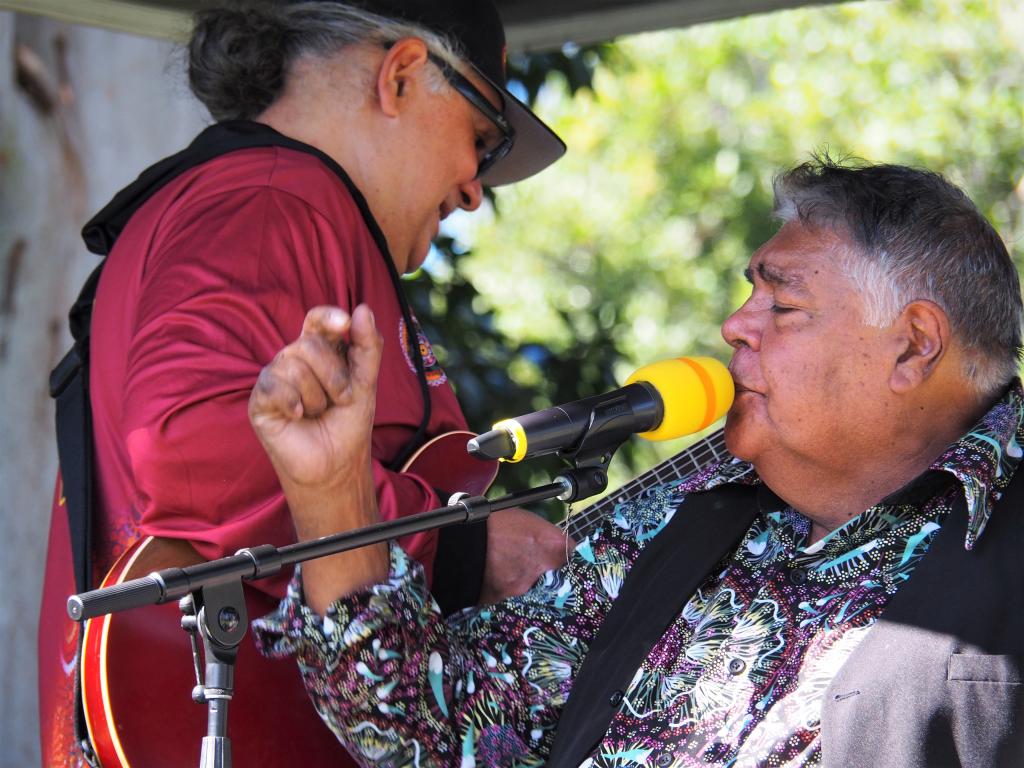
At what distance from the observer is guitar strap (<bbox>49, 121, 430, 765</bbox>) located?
2.34 meters

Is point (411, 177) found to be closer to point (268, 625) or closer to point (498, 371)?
point (268, 625)

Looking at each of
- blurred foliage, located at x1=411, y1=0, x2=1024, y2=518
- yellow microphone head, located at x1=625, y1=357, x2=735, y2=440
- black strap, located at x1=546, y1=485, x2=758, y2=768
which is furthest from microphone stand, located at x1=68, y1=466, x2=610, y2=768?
blurred foliage, located at x1=411, y1=0, x2=1024, y2=518

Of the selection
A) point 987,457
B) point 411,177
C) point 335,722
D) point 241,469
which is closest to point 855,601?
point 987,457

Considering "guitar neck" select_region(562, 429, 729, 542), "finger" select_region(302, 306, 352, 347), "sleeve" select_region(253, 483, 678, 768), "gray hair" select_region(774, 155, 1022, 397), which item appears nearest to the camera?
"finger" select_region(302, 306, 352, 347)

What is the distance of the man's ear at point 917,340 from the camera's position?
7.11ft

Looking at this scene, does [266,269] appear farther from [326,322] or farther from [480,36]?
[480,36]

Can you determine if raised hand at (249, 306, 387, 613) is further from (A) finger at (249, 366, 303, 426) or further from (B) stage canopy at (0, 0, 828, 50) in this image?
(B) stage canopy at (0, 0, 828, 50)

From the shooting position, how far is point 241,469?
2152 millimetres

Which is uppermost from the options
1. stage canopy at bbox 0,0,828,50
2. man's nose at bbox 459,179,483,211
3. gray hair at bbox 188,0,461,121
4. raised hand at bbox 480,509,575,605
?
stage canopy at bbox 0,0,828,50

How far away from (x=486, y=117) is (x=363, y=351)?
1203mm

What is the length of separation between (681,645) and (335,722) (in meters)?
0.58

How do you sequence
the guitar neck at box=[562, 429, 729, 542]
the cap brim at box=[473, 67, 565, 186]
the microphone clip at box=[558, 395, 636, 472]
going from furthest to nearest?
the cap brim at box=[473, 67, 565, 186] → the guitar neck at box=[562, 429, 729, 542] → the microphone clip at box=[558, 395, 636, 472]

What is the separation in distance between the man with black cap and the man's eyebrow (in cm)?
64

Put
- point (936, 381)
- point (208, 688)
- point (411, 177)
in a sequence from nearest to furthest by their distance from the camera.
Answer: point (208, 688) → point (936, 381) → point (411, 177)
